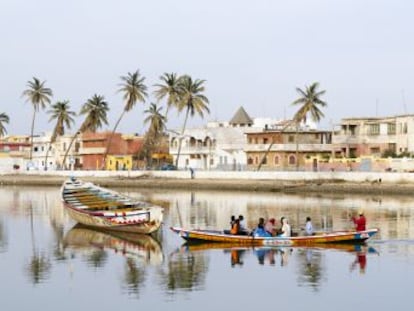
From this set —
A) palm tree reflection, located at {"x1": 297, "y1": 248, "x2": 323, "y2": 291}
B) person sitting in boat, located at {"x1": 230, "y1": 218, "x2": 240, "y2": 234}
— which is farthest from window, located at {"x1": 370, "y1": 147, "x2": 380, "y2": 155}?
palm tree reflection, located at {"x1": 297, "y1": 248, "x2": 323, "y2": 291}

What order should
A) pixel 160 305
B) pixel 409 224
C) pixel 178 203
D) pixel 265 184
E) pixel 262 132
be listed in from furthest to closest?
1. pixel 262 132
2. pixel 265 184
3. pixel 178 203
4. pixel 409 224
5. pixel 160 305

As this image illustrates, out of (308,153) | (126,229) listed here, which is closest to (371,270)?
(126,229)

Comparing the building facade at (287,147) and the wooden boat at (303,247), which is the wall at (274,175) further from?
the wooden boat at (303,247)

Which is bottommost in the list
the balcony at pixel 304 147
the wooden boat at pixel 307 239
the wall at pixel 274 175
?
the wooden boat at pixel 307 239

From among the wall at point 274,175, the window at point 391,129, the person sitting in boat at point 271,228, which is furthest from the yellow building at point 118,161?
the person sitting in boat at point 271,228

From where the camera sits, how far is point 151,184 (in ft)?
327

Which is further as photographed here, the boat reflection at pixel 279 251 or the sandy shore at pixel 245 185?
the sandy shore at pixel 245 185

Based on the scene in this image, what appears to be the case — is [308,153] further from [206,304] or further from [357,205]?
[206,304]

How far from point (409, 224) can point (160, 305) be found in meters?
26.2

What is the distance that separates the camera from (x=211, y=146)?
114 meters

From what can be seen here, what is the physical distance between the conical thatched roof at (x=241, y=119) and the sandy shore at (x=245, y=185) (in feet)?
85.8

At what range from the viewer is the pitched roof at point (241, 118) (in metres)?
126

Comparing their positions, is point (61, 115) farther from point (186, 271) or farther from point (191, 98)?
point (186, 271)

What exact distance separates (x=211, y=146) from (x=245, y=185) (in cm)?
2369
